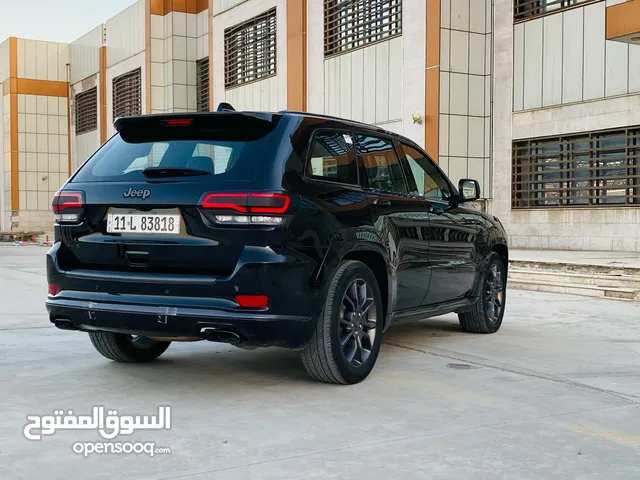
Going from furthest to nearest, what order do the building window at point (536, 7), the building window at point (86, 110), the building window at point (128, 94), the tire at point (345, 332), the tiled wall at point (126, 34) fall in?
the building window at point (86, 110) < the building window at point (128, 94) < the tiled wall at point (126, 34) < the building window at point (536, 7) < the tire at point (345, 332)

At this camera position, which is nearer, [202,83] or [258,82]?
[258,82]

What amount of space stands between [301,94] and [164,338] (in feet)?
74.0

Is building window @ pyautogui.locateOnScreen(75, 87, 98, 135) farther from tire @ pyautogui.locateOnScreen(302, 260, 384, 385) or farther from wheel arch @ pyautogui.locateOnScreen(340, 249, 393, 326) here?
tire @ pyautogui.locateOnScreen(302, 260, 384, 385)

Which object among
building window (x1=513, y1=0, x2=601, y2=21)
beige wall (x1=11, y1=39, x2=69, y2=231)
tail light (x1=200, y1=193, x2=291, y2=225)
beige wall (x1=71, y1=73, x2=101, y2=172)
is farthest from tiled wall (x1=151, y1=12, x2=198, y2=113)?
tail light (x1=200, y1=193, x2=291, y2=225)

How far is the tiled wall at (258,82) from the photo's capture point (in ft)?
91.2

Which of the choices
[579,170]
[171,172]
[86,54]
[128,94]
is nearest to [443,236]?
[171,172]

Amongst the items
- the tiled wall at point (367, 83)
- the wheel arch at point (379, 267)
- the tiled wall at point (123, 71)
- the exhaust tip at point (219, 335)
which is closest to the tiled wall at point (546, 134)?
the tiled wall at point (367, 83)

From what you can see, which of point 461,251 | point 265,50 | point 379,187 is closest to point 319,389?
point 379,187

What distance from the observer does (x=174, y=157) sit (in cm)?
484

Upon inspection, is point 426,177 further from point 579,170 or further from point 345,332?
point 579,170

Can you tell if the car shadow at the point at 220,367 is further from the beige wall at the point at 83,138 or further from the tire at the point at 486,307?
the beige wall at the point at 83,138

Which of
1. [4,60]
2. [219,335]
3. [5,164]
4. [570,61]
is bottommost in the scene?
[219,335]

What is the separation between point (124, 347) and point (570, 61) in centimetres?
1624

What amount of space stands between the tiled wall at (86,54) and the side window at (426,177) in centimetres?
3957
